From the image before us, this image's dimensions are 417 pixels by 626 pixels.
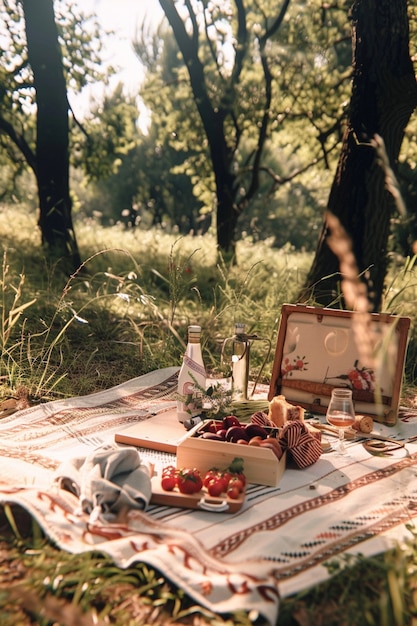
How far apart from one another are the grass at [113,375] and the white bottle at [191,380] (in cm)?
22

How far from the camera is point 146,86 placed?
13289 mm

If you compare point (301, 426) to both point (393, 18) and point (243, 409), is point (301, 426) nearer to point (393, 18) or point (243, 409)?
point (243, 409)

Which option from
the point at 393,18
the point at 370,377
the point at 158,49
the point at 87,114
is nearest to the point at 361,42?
the point at 393,18

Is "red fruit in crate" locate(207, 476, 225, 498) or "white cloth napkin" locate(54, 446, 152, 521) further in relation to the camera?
"red fruit in crate" locate(207, 476, 225, 498)

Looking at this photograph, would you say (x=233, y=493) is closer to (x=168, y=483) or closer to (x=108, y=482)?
(x=168, y=483)

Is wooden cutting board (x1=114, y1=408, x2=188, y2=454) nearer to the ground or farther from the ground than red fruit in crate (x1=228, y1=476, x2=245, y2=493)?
nearer to the ground

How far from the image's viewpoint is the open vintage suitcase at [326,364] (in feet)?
11.7

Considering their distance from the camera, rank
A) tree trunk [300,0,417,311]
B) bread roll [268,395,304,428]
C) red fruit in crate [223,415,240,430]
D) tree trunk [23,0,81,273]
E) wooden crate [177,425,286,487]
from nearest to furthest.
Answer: wooden crate [177,425,286,487] → red fruit in crate [223,415,240,430] → bread roll [268,395,304,428] → tree trunk [300,0,417,311] → tree trunk [23,0,81,273]

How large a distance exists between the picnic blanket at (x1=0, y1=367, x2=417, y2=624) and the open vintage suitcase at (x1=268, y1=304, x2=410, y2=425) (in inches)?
17.1

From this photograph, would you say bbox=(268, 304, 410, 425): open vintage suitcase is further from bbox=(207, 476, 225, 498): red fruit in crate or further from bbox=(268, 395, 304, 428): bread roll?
bbox=(207, 476, 225, 498): red fruit in crate

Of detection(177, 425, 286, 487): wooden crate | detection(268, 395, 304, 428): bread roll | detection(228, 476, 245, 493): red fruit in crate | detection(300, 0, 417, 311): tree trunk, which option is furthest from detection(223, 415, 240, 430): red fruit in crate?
detection(300, 0, 417, 311): tree trunk

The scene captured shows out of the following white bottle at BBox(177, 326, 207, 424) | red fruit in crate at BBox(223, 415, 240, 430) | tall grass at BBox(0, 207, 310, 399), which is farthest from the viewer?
tall grass at BBox(0, 207, 310, 399)

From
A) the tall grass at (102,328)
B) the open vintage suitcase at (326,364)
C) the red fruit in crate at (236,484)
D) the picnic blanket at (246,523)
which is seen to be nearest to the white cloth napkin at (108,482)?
the picnic blanket at (246,523)

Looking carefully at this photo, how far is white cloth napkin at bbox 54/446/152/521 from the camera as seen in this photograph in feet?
7.66
